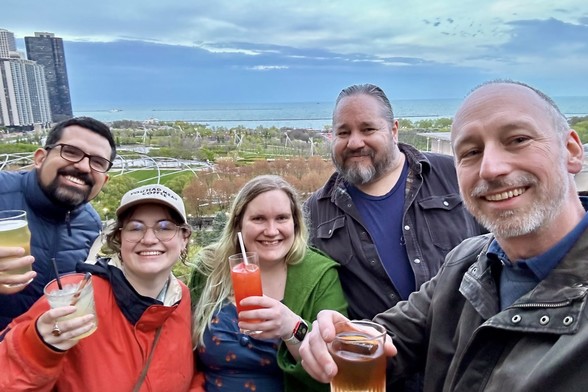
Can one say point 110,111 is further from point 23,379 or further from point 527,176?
point 527,176

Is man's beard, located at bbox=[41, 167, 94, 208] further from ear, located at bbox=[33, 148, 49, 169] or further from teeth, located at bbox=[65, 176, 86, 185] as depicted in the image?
ear, located at bbox=[33, 148, 49, 169]

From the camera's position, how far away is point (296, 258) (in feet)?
6.05

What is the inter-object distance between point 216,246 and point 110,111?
2.53 meters

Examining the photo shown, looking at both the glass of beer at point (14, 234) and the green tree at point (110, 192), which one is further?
the green tree at point (110, 192)

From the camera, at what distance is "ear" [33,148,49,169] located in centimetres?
213

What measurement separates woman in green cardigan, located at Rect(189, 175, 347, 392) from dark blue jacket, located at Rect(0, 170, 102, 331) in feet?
2.44

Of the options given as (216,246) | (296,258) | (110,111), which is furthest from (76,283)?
(110,111)

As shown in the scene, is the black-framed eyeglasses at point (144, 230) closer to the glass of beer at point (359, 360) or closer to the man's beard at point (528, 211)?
the glass of beer at point (359, 360)

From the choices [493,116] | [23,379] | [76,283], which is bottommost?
[23,379]

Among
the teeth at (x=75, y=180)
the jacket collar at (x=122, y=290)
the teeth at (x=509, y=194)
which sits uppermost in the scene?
the teeth at (x=509, y=194)

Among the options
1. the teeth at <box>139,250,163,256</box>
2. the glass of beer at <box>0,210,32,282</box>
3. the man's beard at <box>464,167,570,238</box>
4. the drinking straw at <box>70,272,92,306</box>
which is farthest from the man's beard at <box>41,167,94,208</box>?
the man's beard at <box>464,167,570,238</box>

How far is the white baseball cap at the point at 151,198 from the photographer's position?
5.02 ft

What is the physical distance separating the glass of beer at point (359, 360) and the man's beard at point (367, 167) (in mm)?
1184

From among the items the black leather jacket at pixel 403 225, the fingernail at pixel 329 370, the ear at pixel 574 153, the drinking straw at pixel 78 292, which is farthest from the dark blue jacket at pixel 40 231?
the ear at pixel 574 153
